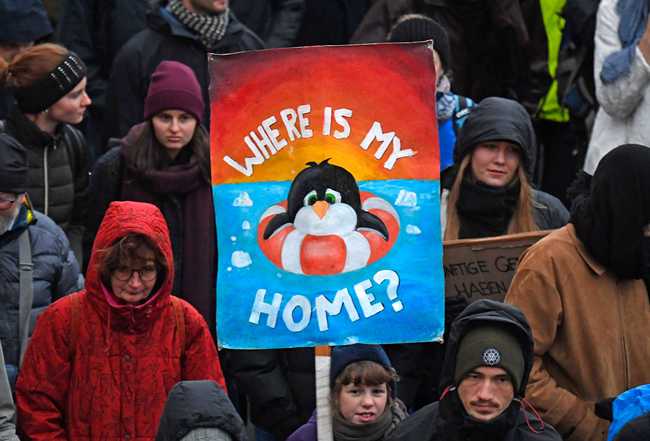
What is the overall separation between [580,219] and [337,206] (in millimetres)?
1000

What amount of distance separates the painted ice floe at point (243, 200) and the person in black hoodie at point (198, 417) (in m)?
0.84

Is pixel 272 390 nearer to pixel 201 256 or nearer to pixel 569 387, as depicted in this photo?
pixel 201 256

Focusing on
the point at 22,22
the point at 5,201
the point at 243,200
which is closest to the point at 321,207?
the point at 243,200

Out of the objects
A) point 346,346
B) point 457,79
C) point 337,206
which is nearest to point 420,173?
point 337,206

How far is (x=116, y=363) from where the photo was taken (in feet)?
A: 24.7

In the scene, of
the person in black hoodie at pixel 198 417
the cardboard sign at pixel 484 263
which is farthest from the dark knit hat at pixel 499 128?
the person in black hoodie at pixel 198 417

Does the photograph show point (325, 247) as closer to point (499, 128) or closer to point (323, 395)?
point (323, 395)

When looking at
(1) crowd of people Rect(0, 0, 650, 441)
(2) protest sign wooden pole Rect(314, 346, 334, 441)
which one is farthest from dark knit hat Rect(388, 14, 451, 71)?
(2) protest sign wooden pole Rect(314, 346, 334, 441)

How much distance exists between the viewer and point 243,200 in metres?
7.23

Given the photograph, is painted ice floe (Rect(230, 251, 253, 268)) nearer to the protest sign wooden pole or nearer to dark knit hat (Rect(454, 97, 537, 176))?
the protest sign wooden pole

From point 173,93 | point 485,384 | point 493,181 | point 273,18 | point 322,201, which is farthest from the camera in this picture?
point 273,18

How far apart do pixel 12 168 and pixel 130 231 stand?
859 mm

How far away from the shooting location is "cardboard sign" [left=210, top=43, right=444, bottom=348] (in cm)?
718

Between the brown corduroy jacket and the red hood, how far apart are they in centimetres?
143
